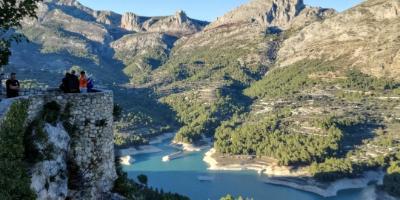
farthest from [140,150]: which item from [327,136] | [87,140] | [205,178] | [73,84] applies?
[87,140]

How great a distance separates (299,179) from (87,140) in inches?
4311

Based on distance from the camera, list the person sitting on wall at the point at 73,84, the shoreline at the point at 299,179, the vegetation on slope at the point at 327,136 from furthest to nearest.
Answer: the vegetation on slope at the point at 327,136 → the shoreline at the point at 299,179 → the person sitting on wall at the point at 73,84

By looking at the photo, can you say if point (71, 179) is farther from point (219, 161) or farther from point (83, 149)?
point (219, 161)

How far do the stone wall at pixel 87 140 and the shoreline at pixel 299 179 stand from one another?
326 ft

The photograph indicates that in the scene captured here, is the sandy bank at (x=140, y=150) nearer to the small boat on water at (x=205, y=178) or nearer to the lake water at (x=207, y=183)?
the lake water at (x=207, y=183)

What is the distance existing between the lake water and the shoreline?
6.66ft

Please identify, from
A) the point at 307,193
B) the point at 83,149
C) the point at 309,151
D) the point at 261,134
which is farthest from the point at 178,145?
the point at 83,149

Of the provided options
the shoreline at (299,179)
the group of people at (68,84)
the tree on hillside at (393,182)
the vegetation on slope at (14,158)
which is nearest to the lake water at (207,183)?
the shoreline at (299,179)

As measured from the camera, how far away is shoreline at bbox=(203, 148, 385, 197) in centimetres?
12019

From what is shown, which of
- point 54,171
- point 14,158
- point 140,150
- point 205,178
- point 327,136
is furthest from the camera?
point 140,150

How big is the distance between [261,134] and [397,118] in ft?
148

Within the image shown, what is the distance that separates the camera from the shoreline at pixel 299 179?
120m

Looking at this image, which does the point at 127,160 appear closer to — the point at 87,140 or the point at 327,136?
the point at 327,136

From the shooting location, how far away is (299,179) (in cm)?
12725
